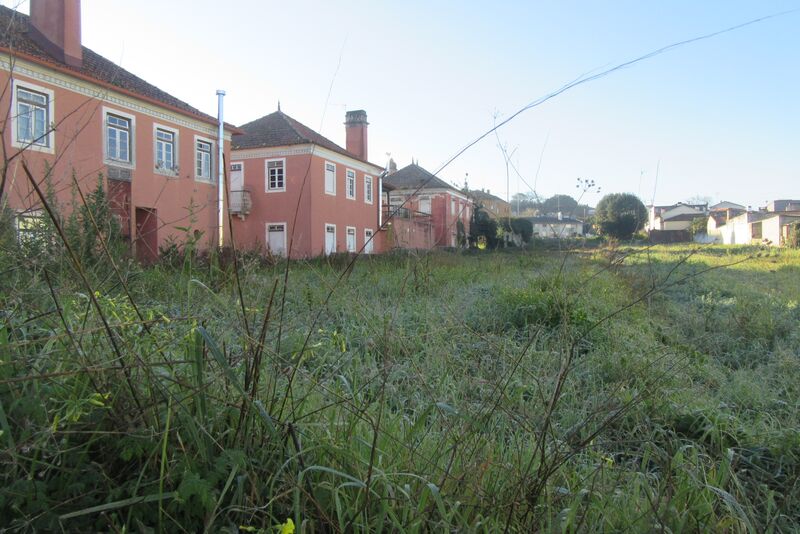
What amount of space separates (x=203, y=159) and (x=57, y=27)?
576cm

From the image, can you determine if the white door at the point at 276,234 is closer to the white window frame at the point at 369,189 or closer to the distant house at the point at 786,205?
the white window frame at the point at 369,189

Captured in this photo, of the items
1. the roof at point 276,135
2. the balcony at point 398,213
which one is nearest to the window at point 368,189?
the roof at point 276,135

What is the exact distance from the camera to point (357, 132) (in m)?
27.7

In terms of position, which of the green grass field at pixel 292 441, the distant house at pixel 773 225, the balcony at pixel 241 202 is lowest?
the green grass field at pixel 292 441

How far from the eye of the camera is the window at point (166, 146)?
52.2ft

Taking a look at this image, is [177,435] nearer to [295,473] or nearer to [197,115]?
[295,473]

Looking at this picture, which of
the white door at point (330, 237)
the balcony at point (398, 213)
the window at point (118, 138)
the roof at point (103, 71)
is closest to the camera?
the balcony at point (398, 213)

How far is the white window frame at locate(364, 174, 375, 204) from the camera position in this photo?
2770 centimetres

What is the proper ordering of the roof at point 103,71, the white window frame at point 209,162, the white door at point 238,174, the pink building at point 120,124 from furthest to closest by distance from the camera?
the white door at point 238,174, the white window frame at point 209,162, the pink building at point 120,124, the roof at point 103,71

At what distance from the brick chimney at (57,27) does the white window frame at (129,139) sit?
1408mm

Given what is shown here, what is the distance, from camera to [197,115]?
17078mm

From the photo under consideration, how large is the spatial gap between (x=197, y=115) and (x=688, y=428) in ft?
58.6

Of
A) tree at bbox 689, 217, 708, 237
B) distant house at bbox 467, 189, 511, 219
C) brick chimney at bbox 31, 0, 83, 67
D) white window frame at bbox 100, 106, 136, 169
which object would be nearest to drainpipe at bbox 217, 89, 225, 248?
distant house at bbox 467, 189, 511, 219

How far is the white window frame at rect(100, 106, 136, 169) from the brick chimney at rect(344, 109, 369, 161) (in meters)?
14.0
